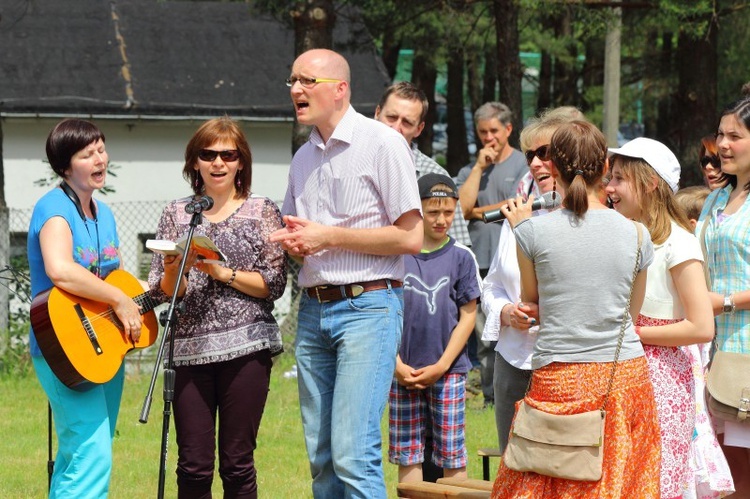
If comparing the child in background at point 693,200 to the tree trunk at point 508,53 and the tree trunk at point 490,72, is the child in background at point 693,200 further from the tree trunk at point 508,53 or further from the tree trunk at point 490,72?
the tree trunk at point 490,72

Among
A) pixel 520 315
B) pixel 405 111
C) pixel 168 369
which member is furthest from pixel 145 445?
pixel 520 315

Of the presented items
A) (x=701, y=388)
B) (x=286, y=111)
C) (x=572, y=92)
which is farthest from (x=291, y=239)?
(x=572, y=92)

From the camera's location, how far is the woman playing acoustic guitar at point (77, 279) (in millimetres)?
5117

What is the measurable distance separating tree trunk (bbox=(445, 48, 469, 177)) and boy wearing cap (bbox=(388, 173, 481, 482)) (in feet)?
59.7

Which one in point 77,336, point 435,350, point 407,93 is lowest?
point 435,350

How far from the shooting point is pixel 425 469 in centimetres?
601

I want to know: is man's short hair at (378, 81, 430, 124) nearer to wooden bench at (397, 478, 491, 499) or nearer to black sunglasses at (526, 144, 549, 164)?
black sunglasses at (526, 144, 549, 164)

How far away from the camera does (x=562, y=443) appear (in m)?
4.17

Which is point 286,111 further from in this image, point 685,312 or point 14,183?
point 685,312

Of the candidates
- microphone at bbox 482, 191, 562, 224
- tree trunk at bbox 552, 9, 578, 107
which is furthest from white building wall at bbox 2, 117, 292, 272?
microphone at bbox 482, 191, 562, 224

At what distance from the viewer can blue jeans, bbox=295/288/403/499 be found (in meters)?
4.62

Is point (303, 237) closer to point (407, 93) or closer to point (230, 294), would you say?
point (230, 294)

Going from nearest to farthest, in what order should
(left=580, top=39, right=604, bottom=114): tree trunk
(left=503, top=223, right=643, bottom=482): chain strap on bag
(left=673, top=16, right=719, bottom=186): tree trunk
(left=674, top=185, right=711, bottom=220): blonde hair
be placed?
(left=503, top=223, right=643, bottom=482): chain strap on bag, (left=674, top=185, right=711, bottom=220): blonde hair, (left=673, top=16, right=719, bottom=186): tree trunk, (left=580, top=39, right=604, bottom=114): tree trunk

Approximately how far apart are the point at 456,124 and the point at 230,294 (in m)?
20.3
